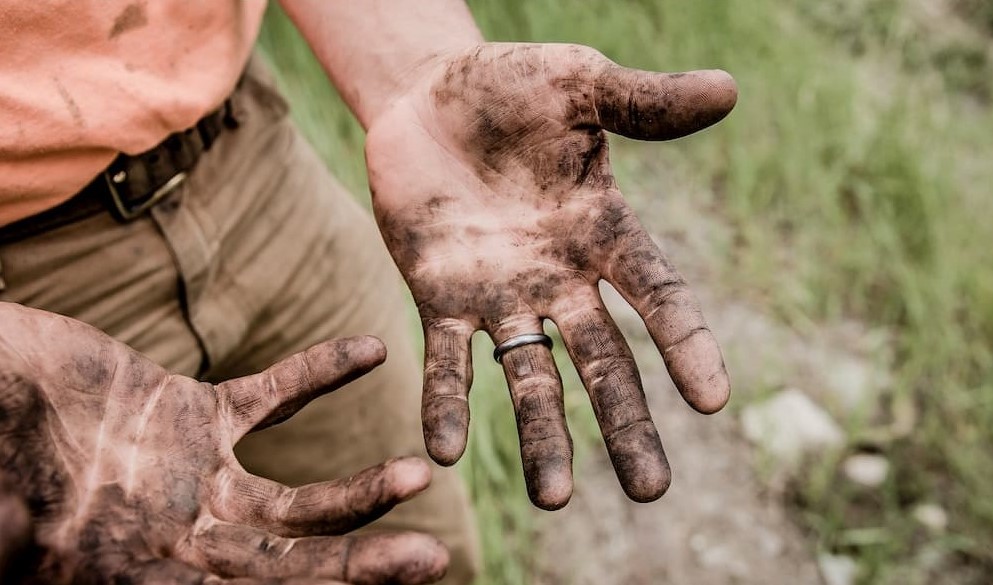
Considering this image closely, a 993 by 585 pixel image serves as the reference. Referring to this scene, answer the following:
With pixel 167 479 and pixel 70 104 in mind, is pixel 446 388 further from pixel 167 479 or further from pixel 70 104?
pixel 70 104

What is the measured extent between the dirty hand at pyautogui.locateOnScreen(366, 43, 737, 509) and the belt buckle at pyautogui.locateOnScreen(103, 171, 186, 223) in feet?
0.87

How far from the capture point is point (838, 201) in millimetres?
2600

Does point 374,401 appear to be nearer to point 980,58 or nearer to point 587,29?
point 587,29

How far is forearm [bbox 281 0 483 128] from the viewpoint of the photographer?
1179 mm

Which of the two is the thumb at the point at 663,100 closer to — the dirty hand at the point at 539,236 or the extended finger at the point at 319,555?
the dirty hand at the point at 539,236

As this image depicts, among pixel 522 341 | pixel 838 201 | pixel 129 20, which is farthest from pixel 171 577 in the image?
pixel 838 201

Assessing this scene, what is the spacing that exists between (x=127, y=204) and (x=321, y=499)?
1.71 feet

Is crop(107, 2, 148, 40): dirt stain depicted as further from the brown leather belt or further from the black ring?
the black ring

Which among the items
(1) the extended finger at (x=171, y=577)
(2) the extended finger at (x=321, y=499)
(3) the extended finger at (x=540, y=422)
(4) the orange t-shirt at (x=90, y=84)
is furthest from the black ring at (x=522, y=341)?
(4) the orange t-shirt at (x=90, y=84)

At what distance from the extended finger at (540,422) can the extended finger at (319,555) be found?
17 centimetres

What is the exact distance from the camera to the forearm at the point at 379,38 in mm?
1179

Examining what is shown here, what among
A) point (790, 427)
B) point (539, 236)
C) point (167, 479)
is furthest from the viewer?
point (790, 427)

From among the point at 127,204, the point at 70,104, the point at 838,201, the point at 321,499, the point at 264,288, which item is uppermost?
the point at 70,104

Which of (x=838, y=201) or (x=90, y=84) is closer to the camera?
(x=90, y=84)
